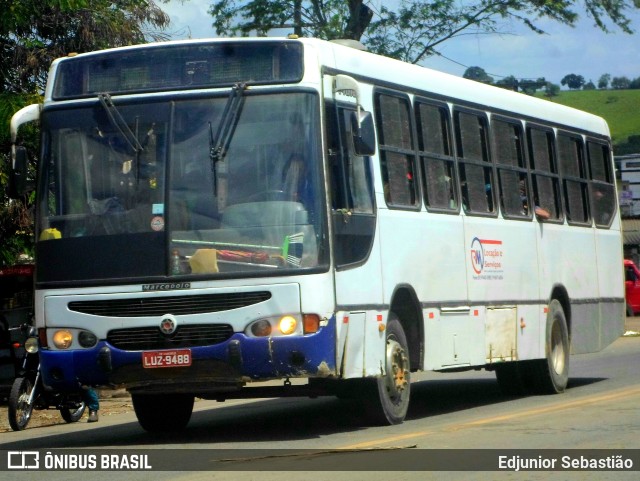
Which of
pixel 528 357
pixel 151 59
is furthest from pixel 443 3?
pixel 151 59

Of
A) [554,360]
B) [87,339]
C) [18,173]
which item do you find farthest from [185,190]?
[554,360]

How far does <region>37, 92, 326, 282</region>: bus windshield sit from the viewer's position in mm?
10898

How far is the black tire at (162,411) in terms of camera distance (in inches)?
500

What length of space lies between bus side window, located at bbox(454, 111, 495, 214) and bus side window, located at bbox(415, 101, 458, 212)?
261 millimetres

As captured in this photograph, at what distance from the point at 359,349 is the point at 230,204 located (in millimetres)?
1689

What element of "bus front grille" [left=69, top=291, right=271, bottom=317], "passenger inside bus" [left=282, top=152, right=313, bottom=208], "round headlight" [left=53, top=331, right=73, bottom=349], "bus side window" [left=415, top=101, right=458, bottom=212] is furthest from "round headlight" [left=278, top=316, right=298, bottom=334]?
"bus side window" [left=415, top=101, right=458, bottom=212]

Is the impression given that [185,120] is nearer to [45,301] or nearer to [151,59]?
[151,59]

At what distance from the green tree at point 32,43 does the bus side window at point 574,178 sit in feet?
20.4

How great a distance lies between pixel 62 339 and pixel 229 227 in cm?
175

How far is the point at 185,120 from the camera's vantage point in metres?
11.2

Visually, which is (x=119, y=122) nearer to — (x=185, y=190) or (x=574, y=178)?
(x=185, y=190)

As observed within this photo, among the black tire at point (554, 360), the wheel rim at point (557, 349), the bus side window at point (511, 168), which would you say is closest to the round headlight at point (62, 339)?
the bus side window at point (511, 168)

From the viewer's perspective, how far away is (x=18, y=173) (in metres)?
11.7

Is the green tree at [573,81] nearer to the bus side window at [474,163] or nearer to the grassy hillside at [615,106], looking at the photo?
the grassy hillside at [615,106]
